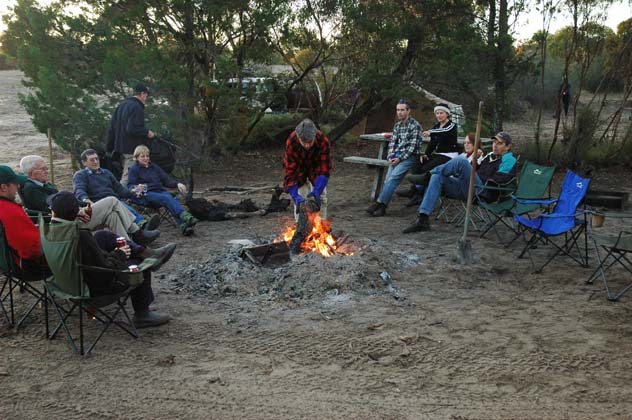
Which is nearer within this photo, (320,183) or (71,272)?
(71,272)

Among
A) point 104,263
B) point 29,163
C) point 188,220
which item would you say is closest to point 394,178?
point 188,220

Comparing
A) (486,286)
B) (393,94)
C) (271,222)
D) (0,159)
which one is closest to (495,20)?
(393,94)

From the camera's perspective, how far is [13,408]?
3.51 metres

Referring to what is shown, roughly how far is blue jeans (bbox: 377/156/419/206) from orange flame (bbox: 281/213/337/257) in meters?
2.10

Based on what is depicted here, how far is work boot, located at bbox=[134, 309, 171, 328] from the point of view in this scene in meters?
4.57

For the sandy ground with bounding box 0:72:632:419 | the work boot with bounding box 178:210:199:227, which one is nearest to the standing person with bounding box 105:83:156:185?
the work boot with bounding box 178:210:199:227

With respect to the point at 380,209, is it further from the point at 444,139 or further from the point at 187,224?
the point at 187,224

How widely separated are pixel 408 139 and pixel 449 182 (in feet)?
3.54

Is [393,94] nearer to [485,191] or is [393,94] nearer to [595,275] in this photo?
[485,191]

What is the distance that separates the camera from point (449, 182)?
24.5 ft

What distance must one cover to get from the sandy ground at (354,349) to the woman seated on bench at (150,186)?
1067 millimetres

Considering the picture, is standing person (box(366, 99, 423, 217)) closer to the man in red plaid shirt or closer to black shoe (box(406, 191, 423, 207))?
black shoe (box(406, 191, 423, 207))

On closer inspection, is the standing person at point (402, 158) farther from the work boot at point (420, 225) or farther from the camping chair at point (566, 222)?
the camping chair at point (566, 222)

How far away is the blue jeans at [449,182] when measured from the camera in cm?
735
